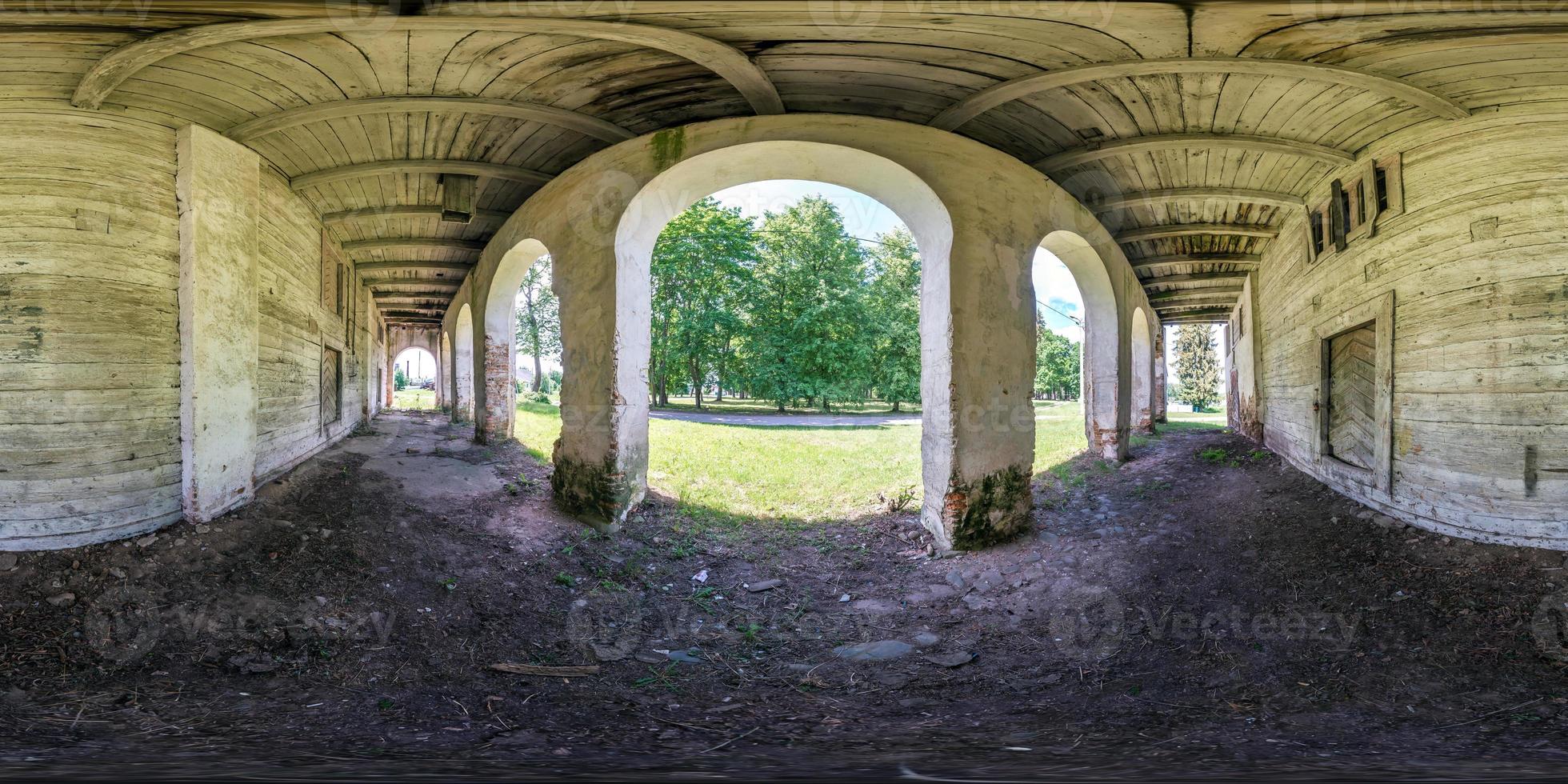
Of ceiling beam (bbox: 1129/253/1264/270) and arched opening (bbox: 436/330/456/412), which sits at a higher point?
ceiling beam (bbox: 1129/253/1264/270)

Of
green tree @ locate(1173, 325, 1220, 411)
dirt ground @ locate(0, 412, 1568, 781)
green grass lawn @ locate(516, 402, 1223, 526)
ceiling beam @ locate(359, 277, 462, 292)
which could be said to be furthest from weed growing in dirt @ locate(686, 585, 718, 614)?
green tree @ locate(1173, 325, 1220, 411)

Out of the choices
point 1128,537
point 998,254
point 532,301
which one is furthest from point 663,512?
point 532,301

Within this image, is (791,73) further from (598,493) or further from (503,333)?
(503,333)

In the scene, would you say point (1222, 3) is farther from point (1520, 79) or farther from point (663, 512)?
point (663, 512)

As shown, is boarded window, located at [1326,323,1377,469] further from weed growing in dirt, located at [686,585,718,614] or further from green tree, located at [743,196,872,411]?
green tree, located at [743,196,872,411]

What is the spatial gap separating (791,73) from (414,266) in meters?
10.0

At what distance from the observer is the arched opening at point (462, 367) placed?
545 inches

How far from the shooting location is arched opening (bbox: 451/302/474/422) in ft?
45.4

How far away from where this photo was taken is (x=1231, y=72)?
14.8 feet

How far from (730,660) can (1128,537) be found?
14.0 ft

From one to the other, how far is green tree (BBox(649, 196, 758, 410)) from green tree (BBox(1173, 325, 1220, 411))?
1091 inches

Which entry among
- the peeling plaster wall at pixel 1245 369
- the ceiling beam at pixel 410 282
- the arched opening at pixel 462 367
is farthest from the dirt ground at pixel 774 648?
the ceiling beam at pixel 410 282

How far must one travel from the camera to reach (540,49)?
4480 millimetres

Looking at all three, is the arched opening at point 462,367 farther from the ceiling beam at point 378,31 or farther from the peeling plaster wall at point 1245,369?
the peeling plaster wall at point 1245,369
